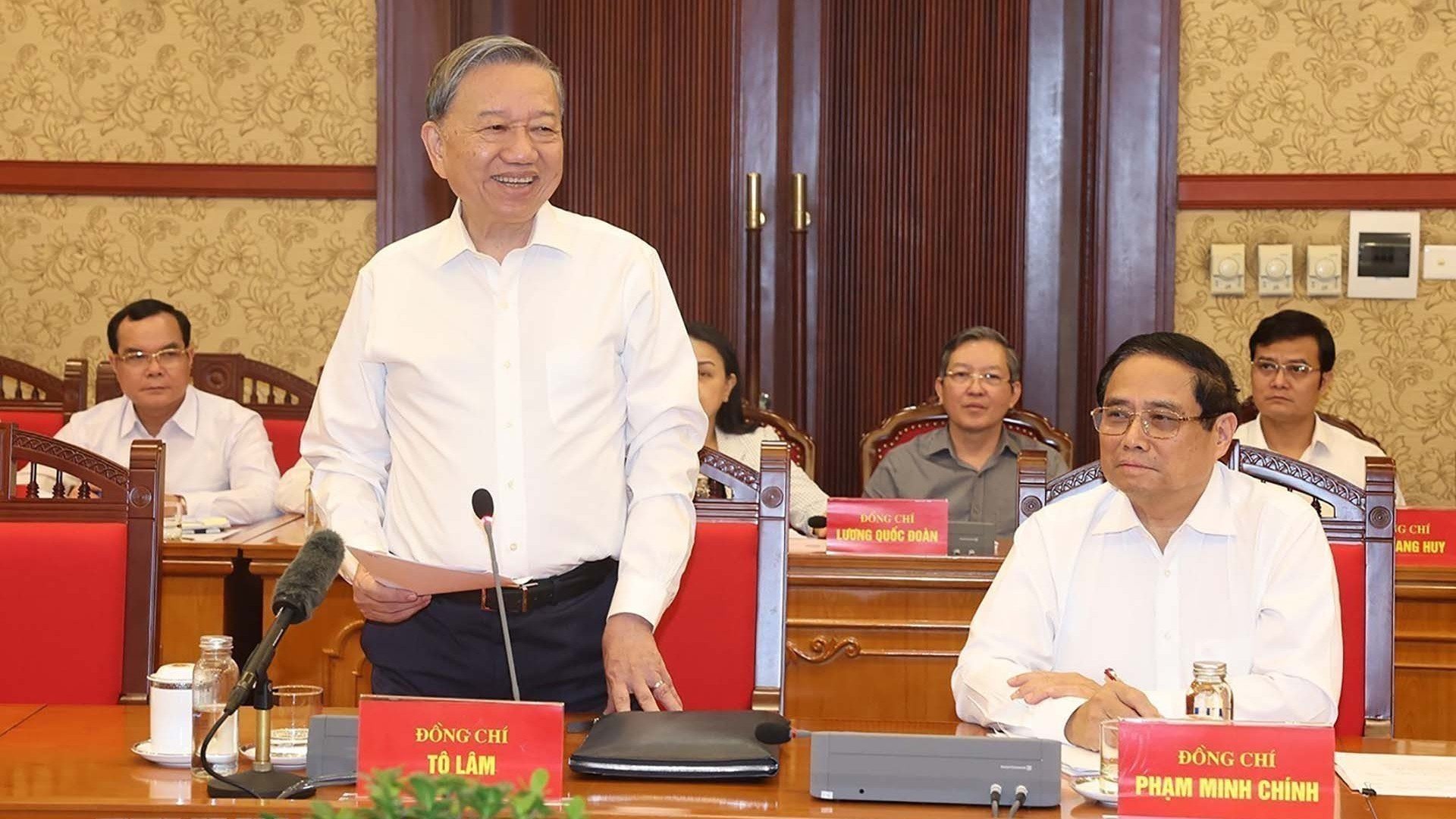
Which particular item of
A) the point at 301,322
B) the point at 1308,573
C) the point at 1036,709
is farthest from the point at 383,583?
the point at 301,322

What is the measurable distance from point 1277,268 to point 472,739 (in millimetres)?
3818

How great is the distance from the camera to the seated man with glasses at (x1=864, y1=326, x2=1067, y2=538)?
395cm

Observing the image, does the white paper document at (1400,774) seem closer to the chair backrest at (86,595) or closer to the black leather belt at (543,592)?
the black leather belt at (543,592)

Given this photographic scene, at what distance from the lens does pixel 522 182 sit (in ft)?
6.53

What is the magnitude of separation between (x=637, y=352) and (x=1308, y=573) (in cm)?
91

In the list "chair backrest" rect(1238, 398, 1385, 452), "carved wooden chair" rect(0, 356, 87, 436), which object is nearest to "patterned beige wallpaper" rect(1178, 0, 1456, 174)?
"chair backrest" rect(1238, 398, 1385, 452)

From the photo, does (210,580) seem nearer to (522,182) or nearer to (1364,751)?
(522,182)

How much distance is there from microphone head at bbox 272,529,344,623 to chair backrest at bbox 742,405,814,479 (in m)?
2.65

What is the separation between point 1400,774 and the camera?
1.77 meters

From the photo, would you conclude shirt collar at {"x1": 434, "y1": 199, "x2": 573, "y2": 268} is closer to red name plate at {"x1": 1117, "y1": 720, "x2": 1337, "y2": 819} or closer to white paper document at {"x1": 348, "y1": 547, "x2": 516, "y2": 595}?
white paper document at {"x1": 348, "y1": 547, "x2": 516, "y2": 595}

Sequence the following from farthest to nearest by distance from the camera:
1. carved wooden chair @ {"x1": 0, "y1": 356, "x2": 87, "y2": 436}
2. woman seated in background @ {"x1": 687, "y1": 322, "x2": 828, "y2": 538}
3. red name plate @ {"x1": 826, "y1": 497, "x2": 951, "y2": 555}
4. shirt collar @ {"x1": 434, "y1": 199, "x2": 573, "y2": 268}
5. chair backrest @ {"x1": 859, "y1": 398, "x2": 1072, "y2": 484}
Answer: carved wooden chair @ {"x1": 0, "y1": 356, "x2": 87, "y2": 436}
chair backrest @ {"x1": 859, "y1": 398, "x2": 1072, "y2": 484}
woman seated in background @ {"x1": 687, "y1": 322, "x2": 828, "y2": 538}
red name plate @ {"x1": 826, "y1": 497, "x2": 951, "y2": 555}
shirt collar @ {"x1": 434, "y1": 199, "x2": 573, "y2": 268}

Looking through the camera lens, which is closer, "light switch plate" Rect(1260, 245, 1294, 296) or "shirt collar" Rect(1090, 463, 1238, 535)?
"shirt collar" Rect(1090, 463, 1238, 535)

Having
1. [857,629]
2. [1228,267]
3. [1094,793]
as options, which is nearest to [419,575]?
[1094,793]

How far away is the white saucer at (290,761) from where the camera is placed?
172 cm
